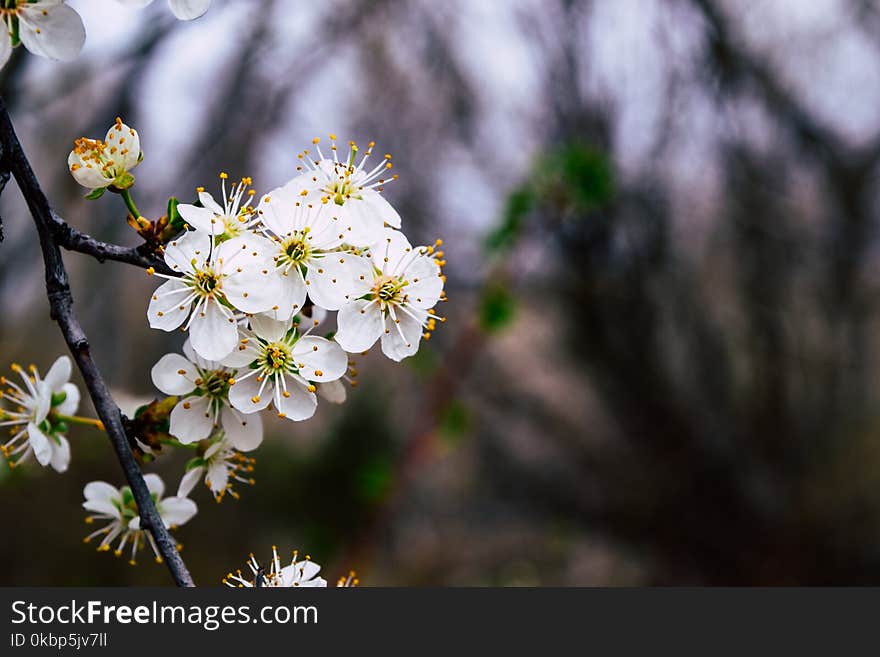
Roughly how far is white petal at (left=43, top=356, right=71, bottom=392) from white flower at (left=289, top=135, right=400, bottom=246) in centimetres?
38

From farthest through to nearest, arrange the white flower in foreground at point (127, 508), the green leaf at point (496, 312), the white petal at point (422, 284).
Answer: the green leaf at point (496, 312)
the white flower in foreground at point (127, 508)
the white petal at point (422, 284)

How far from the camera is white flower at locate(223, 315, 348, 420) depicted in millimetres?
744

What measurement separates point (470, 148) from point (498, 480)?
1836mm

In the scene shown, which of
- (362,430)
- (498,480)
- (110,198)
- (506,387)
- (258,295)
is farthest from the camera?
(362,430)

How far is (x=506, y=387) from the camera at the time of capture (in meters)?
3.77

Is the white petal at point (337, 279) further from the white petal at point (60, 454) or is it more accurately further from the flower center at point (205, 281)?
the white petal at point (60, 454)

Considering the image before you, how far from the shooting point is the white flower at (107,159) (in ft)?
2.58

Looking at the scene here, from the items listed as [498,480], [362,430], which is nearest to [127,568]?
[362,430]

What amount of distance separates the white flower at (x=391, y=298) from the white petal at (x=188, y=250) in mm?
147

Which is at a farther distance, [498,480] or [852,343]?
[498,480]

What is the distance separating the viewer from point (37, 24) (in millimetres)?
710

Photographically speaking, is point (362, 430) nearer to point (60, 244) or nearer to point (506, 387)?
point (506, 387)

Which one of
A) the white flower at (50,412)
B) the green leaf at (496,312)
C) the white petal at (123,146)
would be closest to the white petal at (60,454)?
the white flower at (50,412)

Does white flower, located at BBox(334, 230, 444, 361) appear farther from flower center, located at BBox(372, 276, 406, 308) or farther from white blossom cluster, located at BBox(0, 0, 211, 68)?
white blossom cluster, located at BBox(0, 0, 211, 68)
